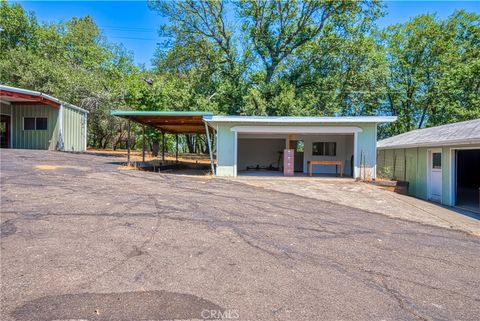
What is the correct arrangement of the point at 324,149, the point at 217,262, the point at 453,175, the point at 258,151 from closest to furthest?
the point at 217,262 < the point at 453,175 < the point at 324,149 < the point at 258,151

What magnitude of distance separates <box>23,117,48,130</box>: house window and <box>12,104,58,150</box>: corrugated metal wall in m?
0.17

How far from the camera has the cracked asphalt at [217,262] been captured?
8.86 feet

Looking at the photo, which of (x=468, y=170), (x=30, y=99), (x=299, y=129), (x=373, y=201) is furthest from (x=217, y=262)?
(x=468, y=170)

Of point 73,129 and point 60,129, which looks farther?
point 73,129

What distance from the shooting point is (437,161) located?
11.5m

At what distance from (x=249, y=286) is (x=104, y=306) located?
1357 mm

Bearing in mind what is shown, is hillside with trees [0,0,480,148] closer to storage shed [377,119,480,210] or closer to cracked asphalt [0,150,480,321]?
storage shed [377,119,480,210]

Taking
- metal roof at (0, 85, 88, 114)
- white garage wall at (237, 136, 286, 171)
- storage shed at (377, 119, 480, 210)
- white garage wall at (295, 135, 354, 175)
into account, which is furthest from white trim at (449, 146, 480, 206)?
metal roof at (0, 85, 88, 114)

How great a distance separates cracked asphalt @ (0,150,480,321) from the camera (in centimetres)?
270

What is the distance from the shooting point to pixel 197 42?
2286cm

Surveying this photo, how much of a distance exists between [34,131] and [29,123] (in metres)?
0.59

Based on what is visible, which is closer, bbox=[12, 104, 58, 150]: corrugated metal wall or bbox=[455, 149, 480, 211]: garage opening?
bbox=[455, 149, 480, 211]: garage opening

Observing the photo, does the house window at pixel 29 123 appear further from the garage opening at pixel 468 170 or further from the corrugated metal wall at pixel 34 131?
the garage opening at pixel 468 170

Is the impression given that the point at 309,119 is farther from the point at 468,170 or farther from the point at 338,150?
the point at 468,170
